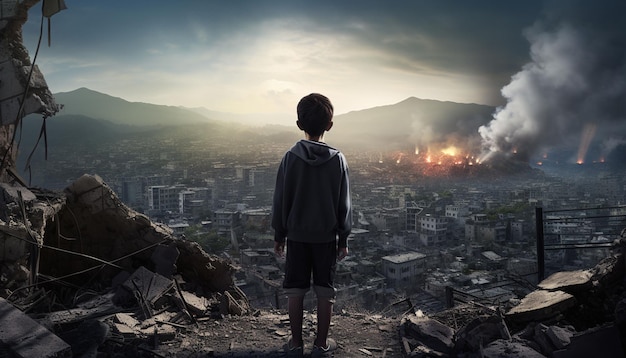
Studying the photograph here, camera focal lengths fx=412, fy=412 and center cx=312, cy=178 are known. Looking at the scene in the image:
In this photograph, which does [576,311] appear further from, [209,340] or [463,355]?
[209,340]

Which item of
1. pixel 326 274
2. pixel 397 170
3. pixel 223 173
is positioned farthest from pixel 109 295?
pixel 397 170

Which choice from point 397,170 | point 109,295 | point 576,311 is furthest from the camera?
point 397,170

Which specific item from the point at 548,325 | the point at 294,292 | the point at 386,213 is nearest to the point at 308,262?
the point at 294,292

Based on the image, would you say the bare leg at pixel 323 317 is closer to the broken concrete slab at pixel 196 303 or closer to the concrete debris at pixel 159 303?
the concrete debris at pixel 159 303

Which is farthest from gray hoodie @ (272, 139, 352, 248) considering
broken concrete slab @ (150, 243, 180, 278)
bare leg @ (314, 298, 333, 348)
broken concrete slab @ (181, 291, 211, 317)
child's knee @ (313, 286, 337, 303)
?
broken concrete slab @ (150, 243, 180, 278)

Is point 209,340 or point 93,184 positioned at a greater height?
point 93,184

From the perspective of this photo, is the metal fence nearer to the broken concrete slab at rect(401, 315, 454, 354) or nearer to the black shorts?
the broken concrete slab at rect(401, 315, 454, 354)

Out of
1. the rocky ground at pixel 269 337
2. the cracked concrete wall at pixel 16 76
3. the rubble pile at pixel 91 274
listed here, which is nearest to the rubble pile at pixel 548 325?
the rocky ground at pixel 269 337

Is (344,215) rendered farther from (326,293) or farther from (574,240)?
(574,240)
